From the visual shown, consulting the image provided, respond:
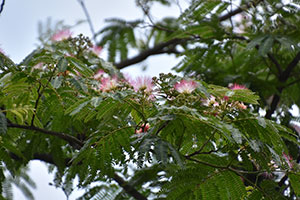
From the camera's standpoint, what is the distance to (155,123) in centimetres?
256

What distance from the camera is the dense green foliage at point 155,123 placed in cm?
267

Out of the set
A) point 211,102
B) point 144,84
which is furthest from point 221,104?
point 144,84

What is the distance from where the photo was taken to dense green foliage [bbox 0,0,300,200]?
2672 millimetres

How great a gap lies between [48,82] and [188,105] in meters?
0.94

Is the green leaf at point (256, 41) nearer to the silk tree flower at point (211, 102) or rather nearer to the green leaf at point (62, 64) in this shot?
the silk tree flower at point (211, 102)

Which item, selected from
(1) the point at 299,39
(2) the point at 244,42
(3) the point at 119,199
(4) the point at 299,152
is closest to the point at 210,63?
(2) the point at 244,42

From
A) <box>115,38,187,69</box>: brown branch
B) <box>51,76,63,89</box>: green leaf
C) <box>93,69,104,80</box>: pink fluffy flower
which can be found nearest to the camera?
<box>51,76,63,89</box>: green leaf

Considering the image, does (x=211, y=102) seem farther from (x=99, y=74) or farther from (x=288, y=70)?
(x=288, y=70)

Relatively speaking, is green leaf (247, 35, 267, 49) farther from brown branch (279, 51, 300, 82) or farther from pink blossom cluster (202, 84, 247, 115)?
pink blossom cluster (202, 84, 247, 115)

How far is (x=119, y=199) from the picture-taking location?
3684 mm

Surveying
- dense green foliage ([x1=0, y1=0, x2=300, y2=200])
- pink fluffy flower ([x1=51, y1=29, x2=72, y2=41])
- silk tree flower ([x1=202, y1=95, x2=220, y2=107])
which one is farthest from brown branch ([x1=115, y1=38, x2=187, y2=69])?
silk tree flower ([x1=202, y1=95, x2=220, y2=107])

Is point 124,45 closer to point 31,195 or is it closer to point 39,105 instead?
point 31,195

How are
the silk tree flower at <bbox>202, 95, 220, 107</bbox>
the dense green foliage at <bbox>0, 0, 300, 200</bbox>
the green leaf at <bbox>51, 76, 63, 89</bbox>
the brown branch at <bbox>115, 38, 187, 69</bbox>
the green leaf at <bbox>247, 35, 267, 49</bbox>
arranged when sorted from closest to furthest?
the dense green foliage at <bbox>0, 0, 300, 200</bbox> → the silk tree flower at <bbox>202, 95, 220, 107</bbox> → the green leaf at <bbox>51, 76, 63, 89</bbox> → the green leaf at <bbox>247, 35, 267, 49</bbox> → the brown branch at <bbox>115, 38, 187, 69</bbox>

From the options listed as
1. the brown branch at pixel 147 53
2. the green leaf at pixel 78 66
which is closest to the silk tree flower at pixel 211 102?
the green leaf at pixel 78 66
